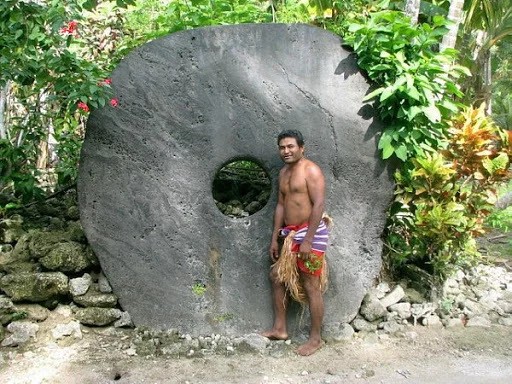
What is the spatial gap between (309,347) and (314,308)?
24 cm

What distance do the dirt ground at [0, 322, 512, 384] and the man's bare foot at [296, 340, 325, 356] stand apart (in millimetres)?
36

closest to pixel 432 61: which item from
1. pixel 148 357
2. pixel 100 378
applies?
pixel 148 357

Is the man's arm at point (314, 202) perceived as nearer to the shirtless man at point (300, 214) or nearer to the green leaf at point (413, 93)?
the shirtless man at point (300, 214)

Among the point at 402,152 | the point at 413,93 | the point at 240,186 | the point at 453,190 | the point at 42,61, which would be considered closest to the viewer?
the point at 42,61

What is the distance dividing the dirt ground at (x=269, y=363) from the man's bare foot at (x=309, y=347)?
0.04m

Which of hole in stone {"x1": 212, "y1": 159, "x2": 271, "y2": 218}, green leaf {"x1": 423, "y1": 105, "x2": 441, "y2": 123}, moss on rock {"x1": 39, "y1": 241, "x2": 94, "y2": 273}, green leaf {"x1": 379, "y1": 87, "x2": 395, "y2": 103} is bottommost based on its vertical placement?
moss on rock {"x1": 39, "y1": 241, "x2": 94, "y2": 273}

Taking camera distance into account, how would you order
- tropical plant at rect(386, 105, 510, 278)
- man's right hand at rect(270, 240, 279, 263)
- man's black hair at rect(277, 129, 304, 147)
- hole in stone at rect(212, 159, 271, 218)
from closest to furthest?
man's black hair at rect(277, 129, 304, 147), man's right hand at rect(270, 240, 279, 263), tropical plant at rect(386, 105, 510, 278), hole in stone at rect(212, 159, 271, 218)

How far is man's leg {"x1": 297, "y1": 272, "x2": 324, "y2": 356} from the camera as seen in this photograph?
3.11 metres

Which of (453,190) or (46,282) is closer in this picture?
(46,282)

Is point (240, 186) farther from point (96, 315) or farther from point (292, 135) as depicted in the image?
point (96, 315)

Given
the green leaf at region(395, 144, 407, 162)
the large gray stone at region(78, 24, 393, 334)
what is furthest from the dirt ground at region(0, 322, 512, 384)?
the green leaf at region(395, 144, 407, 162)

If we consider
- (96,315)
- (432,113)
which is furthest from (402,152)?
(96,315)

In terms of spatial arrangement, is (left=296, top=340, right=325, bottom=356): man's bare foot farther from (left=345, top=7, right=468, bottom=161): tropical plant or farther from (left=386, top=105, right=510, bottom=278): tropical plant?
(left=345, top=7, right=468, bottom=161): tropical plant

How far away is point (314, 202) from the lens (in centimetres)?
297
